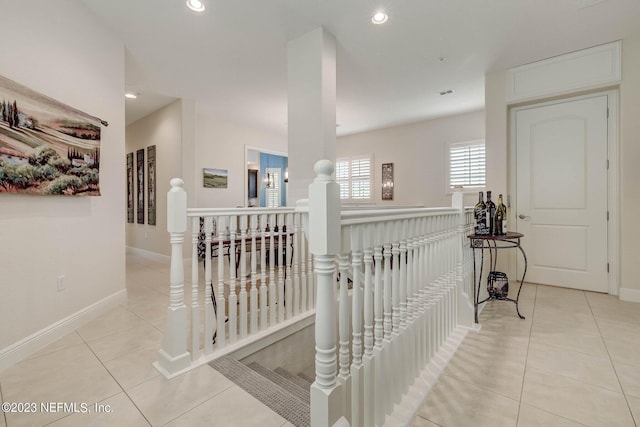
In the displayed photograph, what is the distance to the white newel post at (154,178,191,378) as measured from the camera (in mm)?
1707

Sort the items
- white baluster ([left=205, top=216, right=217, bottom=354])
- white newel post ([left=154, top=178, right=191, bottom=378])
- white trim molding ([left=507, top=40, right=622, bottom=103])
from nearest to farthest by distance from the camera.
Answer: white newel post ([left=154, top=178, right=191, bottom=378]) < white baluster ([left=205, top=216, right=217, bottom=354]) < white trim molding ([left=507, top=40, right=622, bottom=103])

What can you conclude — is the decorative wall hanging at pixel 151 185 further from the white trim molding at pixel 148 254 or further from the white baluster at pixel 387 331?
the white baluster at pixel 387 331

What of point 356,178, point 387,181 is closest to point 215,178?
point 356,178

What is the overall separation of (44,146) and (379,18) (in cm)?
297

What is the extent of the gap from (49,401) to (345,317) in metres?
1.65

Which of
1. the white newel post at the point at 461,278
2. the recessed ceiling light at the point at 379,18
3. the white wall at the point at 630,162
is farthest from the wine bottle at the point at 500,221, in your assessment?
the recessed ceiling light at the point at 379,18

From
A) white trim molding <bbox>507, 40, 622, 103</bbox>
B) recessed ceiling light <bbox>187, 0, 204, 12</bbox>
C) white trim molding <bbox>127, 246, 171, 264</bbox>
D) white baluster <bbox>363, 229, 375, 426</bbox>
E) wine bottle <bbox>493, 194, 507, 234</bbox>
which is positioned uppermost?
recessed ceiling light <bbox>187, 0, 204, 12</bbox>

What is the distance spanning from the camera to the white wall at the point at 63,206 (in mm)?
1890

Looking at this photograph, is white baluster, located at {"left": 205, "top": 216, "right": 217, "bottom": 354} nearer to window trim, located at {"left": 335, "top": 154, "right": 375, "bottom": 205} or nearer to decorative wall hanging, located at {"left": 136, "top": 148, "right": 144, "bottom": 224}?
decorative wall hanging, located at {"left": 136, "top": 148, "right": 144, "bottom": 224}

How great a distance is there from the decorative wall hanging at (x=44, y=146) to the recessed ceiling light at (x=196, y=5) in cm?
132

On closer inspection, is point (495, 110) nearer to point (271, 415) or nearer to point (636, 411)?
point (636, 411)

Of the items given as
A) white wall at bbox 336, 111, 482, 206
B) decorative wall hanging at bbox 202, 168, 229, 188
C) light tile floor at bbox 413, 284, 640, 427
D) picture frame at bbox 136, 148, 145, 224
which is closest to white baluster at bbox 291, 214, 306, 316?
A: light tile floor at bbox 413, 284, 640, 427

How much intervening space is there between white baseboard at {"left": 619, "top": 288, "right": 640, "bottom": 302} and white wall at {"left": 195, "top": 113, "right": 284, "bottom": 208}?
5896 millimetres

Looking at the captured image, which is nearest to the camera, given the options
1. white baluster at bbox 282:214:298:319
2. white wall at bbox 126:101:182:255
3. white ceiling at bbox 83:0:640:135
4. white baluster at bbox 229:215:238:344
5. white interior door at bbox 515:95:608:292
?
white baluster at bbox 229:215:238:344
